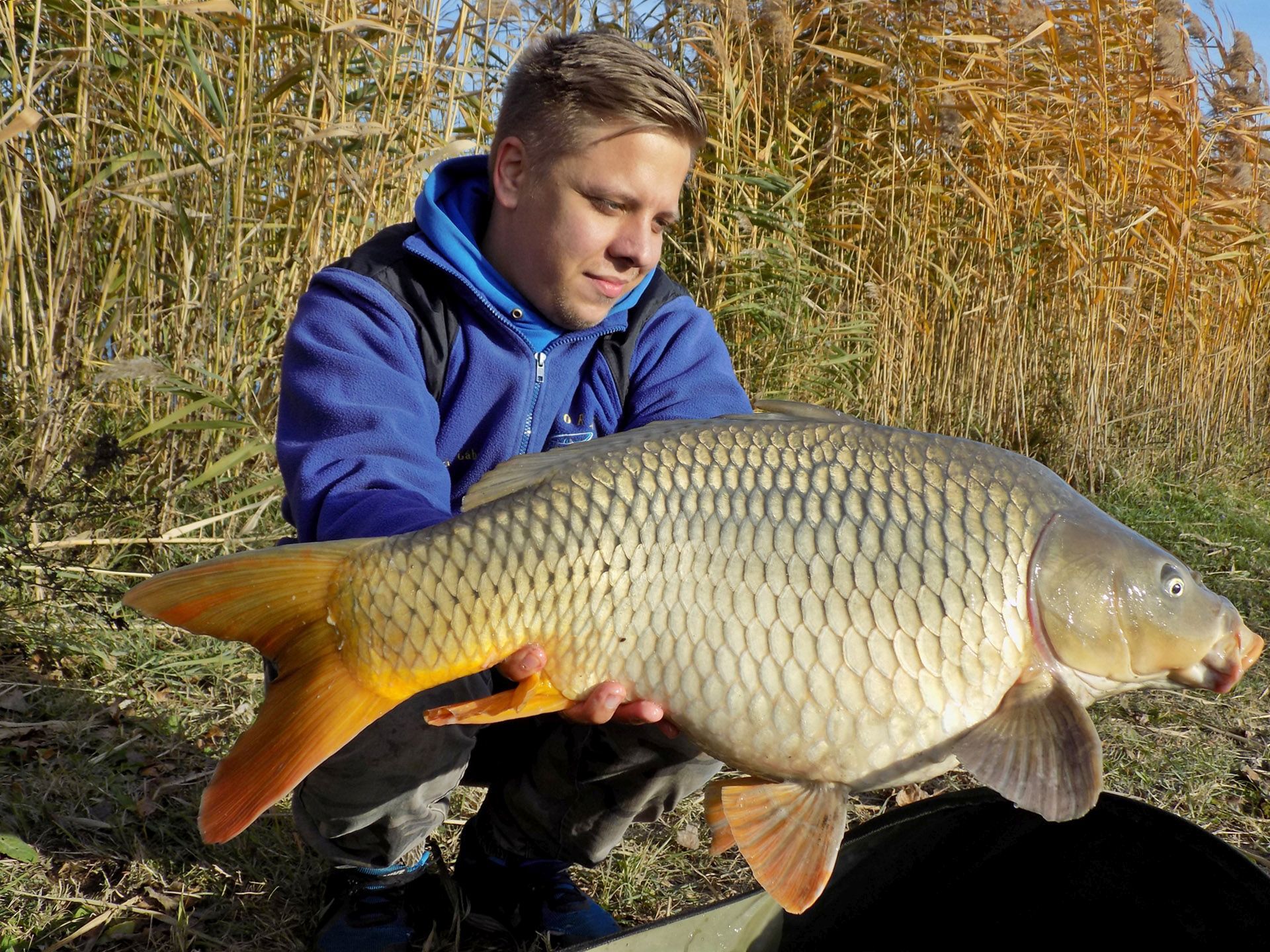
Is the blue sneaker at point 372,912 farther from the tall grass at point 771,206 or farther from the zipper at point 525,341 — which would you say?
the tall grass at point 771,206

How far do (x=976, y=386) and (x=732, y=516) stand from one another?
2.67 meters

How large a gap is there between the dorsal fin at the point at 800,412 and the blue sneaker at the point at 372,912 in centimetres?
71

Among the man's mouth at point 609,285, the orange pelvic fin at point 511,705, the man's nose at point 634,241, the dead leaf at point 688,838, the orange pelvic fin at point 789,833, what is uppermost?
the man's nose at point 634,241

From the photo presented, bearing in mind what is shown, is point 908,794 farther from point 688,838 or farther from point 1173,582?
point 1173,582

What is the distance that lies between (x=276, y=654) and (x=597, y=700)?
0.29 meters

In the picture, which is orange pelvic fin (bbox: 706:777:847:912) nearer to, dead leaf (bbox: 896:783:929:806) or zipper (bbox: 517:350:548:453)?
zipper (bbox: 517:350:548:453)

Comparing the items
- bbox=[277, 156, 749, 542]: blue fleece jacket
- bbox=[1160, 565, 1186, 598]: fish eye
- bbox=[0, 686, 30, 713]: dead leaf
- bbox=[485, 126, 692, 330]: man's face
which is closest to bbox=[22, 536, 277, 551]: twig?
bbox=[0, 686, 30, 713]: dead leaf

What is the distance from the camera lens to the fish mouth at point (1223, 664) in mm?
1031

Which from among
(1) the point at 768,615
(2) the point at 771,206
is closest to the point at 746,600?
(1) the point at 768,615

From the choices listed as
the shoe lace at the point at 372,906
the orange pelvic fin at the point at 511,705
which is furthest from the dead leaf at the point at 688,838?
the orange pelvic fin at the point at 511,705

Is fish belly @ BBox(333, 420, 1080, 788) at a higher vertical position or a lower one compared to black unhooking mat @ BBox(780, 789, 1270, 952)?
higher

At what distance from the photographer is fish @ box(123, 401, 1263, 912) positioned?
0.98m

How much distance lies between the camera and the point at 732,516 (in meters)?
1.00

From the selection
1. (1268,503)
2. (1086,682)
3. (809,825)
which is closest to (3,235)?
(809,825)
